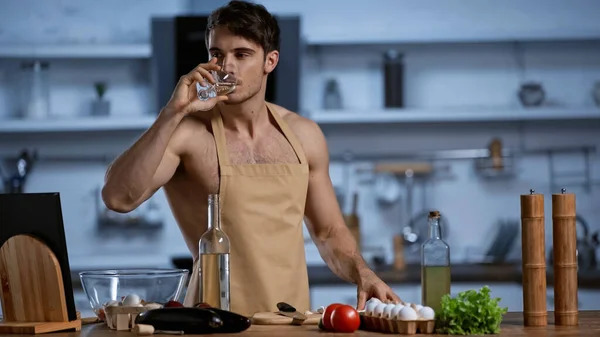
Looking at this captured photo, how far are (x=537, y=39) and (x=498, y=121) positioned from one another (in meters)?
0.51

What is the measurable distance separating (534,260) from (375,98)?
3335 millimetres

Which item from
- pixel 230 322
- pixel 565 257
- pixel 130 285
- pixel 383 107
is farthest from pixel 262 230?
pixel 383 107

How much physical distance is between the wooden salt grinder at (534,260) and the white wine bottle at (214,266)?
2.06 ft

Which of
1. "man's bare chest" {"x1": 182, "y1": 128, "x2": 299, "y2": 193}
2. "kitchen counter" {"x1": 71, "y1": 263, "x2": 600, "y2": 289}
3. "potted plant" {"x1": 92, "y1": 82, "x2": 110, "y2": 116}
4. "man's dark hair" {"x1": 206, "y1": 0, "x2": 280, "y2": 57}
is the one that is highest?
"potted plant" {"x1": 92, "y1": 82, "x2": 110, "y2": 116}

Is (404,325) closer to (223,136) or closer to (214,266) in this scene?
(214,266)

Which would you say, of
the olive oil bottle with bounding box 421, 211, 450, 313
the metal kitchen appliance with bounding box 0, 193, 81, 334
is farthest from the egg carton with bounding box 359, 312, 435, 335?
the metal kitchen appliance with bounding box 0, 193, 81, 334

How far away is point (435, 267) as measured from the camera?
1.98 meters

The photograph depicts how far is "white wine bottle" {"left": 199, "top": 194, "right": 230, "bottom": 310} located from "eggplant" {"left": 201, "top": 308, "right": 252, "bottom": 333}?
0.55 feet

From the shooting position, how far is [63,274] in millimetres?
1962

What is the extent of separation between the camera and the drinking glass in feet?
7.59

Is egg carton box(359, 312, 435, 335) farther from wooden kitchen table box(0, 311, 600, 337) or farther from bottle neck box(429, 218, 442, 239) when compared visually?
bottle neck box(429, 218, 442, 239)

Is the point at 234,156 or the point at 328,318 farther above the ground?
the point at 234,156

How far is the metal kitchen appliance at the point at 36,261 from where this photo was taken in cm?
195

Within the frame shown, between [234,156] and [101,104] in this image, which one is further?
[101,104]
